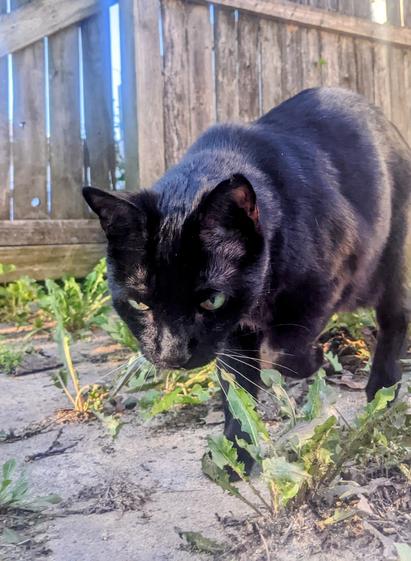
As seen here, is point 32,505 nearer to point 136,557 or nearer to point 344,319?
point 136,557

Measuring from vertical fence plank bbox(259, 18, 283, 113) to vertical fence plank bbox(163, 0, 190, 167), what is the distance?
23.2 inches

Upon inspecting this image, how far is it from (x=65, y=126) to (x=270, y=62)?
4.81ft

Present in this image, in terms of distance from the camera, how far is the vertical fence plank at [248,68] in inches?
160

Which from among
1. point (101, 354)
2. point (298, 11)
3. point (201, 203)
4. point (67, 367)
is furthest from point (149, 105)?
point (201, 203)

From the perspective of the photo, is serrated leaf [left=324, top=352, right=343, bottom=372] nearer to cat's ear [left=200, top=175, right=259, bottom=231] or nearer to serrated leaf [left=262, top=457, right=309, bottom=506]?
cat's ear [left=200, top=175, right=259, bottom=231]

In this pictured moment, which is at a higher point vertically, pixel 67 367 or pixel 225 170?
pixel 225 170

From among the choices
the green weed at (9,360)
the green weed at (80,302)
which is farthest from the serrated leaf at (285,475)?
the green weed at (80,302)

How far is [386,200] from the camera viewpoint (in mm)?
2098

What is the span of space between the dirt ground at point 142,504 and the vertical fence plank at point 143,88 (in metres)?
2.00

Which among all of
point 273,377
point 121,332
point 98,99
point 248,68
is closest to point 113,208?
point 273,377

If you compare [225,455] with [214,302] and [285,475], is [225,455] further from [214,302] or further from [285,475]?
[214,302]

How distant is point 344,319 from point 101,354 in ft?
3.64

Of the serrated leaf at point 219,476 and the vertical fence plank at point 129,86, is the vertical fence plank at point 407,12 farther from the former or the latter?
the serrated leaf at point 219,476

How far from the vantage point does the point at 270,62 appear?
4.17 meters
